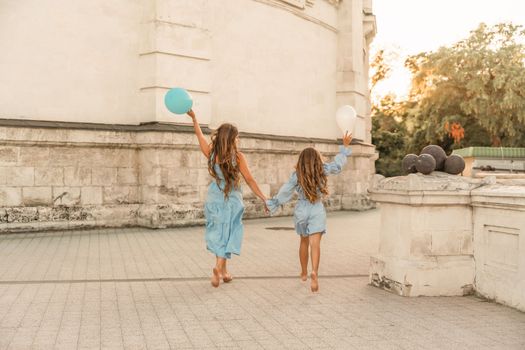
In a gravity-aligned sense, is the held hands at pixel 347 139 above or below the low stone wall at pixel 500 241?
above

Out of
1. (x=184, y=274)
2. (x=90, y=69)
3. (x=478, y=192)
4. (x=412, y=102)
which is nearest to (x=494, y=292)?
(x=478, y=192)

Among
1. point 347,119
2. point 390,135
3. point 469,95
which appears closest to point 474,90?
point 469,95

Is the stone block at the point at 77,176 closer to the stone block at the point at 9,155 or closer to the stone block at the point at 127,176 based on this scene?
the stone block at the point at 127,176

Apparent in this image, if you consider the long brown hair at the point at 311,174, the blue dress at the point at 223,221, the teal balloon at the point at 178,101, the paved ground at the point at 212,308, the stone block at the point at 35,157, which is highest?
the teal balloon at the point at 178,101

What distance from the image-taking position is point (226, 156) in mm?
6828

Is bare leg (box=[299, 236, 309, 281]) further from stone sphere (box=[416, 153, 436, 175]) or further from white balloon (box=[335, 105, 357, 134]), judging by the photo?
stone sphere (box=[416, 153, 436, 175])

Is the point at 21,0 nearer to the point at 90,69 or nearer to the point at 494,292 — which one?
the point at 90,69

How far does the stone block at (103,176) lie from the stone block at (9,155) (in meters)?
1.48

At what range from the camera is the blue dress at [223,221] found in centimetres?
684

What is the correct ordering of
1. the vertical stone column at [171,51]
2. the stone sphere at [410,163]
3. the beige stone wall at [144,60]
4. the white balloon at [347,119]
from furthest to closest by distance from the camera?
1. the vertical stone column at [171,51]
2. the beige stone wall at [144,60]
3. the white balloon at [347,119]
4. the stone sphere at [410,163]

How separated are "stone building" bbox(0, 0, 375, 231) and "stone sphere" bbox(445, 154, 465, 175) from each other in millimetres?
6952

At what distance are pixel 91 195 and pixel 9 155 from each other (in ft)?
5.58

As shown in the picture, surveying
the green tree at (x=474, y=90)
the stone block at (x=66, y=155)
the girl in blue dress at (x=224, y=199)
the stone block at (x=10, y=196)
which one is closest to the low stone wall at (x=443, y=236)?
the girl in blue dress at (x=224, y=199)

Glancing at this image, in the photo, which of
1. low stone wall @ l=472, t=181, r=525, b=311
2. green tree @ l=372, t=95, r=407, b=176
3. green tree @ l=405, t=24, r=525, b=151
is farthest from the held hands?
green tree @ l=372, t=95, r=407, b=176
